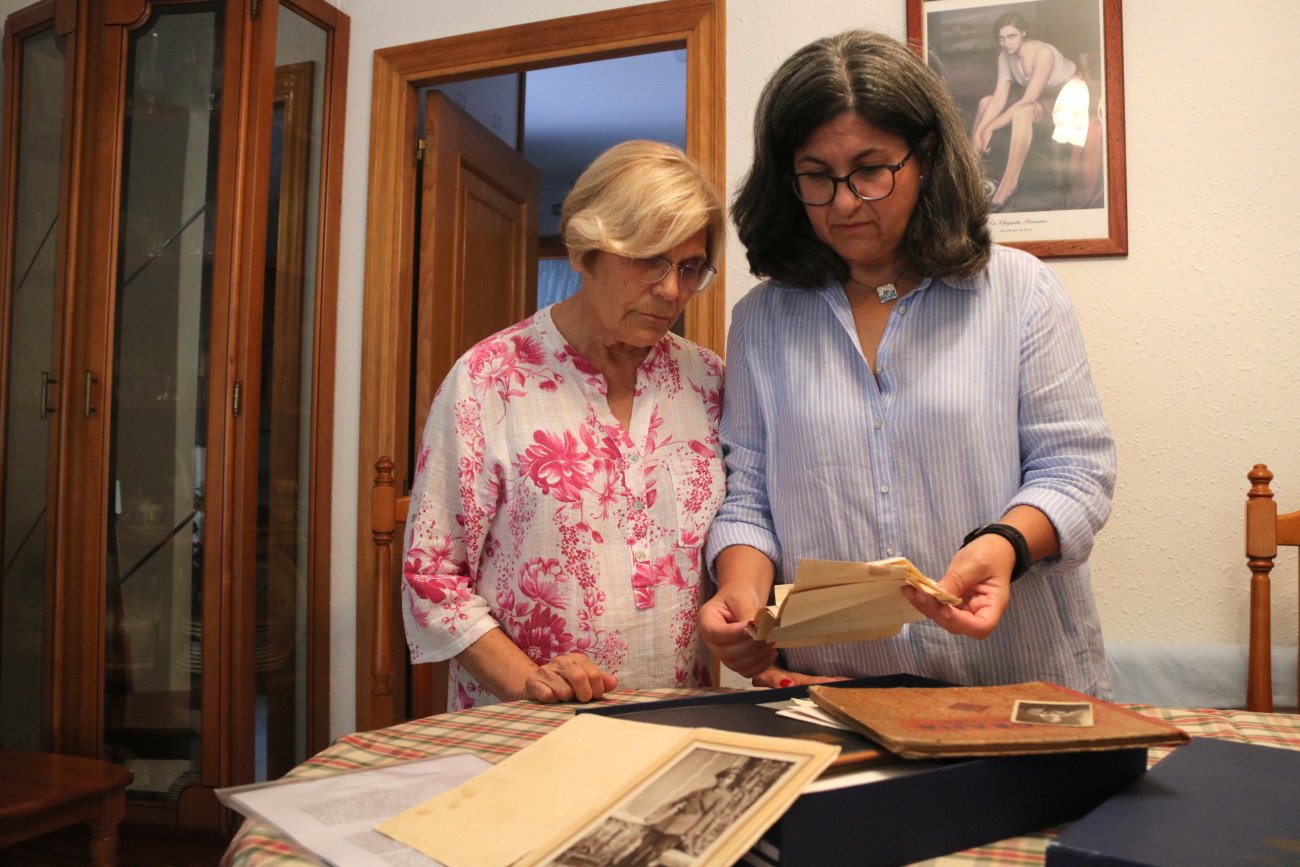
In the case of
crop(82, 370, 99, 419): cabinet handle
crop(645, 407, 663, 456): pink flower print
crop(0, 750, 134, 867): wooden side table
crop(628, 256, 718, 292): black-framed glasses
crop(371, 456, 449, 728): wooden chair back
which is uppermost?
crop(628, 256, 718, 292): black-framed glasses

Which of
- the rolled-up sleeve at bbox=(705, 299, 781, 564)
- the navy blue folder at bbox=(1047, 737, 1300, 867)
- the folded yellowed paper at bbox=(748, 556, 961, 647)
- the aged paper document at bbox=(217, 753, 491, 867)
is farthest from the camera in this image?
the rolled-up sleeve at bbox=(705, 299, 781, 564)

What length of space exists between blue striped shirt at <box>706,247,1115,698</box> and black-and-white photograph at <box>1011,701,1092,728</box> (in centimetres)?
42

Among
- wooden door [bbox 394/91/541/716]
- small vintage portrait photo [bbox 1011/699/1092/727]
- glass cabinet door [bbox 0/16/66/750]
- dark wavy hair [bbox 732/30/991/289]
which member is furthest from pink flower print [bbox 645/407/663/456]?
glass cabinet door [bbox 0/16/66/750]

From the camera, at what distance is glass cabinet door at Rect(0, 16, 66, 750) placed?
2.62m

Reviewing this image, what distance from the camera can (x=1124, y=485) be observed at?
2174 mm

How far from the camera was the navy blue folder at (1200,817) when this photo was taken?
0.57 m

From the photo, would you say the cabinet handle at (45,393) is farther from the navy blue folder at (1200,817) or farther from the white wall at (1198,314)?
the navy blue folder at (1200,817)

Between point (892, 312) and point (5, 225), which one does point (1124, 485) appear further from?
point (5, 225)

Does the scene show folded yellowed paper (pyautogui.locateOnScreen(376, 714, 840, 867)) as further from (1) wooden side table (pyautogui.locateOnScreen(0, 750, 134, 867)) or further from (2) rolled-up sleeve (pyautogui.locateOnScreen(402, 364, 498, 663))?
(1) wooden side table (pyautogui.locateOnScreen(0, 750, 134, 867))

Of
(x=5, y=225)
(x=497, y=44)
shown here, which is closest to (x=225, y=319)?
(x=5, y=225)

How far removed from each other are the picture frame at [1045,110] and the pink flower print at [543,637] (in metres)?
1.42

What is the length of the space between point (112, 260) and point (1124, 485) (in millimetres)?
2541

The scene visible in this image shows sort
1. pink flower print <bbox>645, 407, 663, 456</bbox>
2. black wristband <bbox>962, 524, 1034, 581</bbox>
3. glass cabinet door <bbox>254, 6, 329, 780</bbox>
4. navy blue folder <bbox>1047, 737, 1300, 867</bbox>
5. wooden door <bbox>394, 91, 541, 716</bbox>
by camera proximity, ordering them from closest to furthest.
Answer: navy blue folder <bbox>1047, 737, 1300, 867</bbox>, black wristband <bbox>962, 524, 1034, 581</bbox>, pink flower print <bbox>645, 407, 663, 456</bbox>, glass cabinet door <bbox>254, 6, 329, 780</bbox>, wooden door <bbox>394, 91, 541, 716</bbox>

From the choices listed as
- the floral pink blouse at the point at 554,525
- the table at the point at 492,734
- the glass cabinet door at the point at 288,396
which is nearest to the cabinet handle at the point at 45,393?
the glass cabinet door at the point at 288,396
